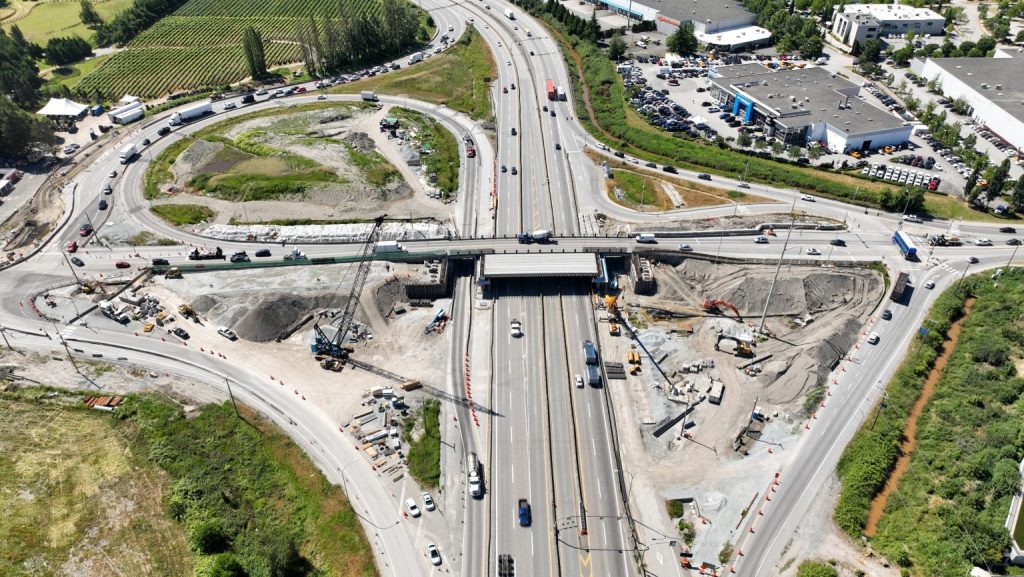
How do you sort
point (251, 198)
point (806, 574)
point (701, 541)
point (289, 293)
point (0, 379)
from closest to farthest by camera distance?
point (806, 574), point (701, 541), point (0, 379), point (289, 293), point (251, 198)

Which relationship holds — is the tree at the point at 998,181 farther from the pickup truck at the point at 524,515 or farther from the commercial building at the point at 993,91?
the pickup truck at the point at 524,515

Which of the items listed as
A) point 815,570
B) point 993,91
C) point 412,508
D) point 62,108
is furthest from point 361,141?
point 993,91

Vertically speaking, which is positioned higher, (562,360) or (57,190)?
(57,190)

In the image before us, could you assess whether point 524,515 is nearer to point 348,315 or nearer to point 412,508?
point 412,508

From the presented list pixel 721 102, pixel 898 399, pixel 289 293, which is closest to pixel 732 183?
pixel 721 102

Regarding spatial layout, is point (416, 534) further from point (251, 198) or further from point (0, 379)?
point (251, 198)

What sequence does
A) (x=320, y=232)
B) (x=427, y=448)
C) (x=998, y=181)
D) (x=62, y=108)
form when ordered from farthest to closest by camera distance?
(x=62, y=108) → (x=998, y=181) → (x=320, y=232) → (x=427, y=448)
